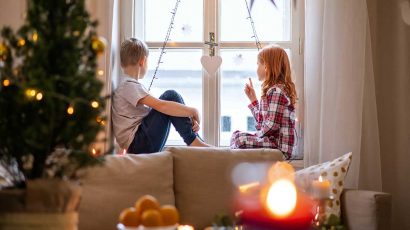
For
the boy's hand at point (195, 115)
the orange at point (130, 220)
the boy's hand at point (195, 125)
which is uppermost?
the boy's hand at point (195, 115)

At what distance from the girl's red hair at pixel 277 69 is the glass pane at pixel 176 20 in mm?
503

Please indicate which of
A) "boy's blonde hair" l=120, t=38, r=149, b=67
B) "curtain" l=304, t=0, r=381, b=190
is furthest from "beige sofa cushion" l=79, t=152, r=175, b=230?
"curtain" l=304, t=0, r=381, b=190

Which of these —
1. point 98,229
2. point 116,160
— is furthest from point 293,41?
point 98,229

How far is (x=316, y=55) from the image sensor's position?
3.12 m

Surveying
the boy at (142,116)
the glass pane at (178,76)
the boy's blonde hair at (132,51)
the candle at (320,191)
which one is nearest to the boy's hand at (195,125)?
the boy at (142,116)

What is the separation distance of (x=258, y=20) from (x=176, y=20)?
516mm

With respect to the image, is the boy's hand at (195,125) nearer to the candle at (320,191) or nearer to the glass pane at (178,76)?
the glass pane at (178,76)

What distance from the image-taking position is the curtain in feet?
9.86

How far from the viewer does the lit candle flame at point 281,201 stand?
1.12 m

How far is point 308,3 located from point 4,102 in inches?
90.6

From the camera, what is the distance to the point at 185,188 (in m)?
2.74

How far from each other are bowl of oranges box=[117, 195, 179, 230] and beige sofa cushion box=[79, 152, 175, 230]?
4.14 ft

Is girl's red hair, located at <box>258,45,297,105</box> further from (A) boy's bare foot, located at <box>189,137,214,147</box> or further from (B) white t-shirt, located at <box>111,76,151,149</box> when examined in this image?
(B) white t-shirt, located at <box>111,76,151,149</box>

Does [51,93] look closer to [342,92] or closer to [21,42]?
[21,42]
